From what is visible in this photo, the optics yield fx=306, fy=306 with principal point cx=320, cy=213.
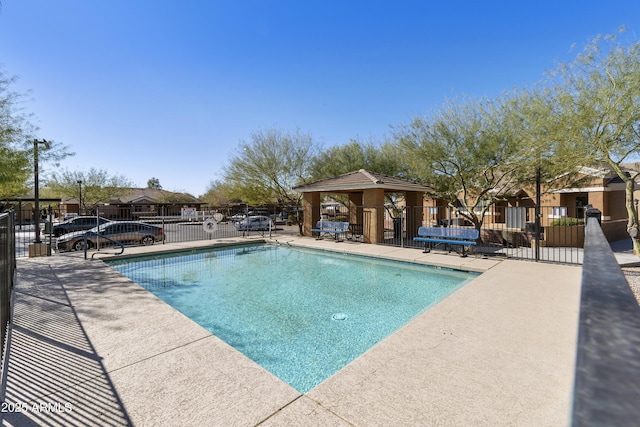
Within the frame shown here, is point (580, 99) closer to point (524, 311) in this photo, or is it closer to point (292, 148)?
point (524, 311)

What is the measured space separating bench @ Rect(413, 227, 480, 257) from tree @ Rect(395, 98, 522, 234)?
1.68 metres

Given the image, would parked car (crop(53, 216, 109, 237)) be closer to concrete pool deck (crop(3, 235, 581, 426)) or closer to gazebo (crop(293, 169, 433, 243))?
gazebo (crop(293, 169, 433, 243))

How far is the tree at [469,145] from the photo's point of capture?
38.3 feet

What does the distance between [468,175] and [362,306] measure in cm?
885

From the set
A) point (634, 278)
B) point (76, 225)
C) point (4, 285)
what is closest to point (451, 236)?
point (634, 278)

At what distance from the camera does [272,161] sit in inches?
917

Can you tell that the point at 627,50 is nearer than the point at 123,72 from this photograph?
Yes

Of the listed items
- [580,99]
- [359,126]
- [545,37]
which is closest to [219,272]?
[580,99]

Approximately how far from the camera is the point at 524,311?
5.40 m

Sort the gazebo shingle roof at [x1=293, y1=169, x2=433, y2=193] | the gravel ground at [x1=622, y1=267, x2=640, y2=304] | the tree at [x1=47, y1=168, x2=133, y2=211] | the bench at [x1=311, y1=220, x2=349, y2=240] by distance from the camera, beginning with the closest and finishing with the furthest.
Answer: the gravel ground at [x1=622, y1=267, x2=640, y2=304] < the gazebo shingle roof at [x1=293, y1=169, x2=433, y2=193] < the bench at [x1=311, y1=220, x2=349, y2=240] < the tree at [x1=47, y1=168, x2=133, y2=211]

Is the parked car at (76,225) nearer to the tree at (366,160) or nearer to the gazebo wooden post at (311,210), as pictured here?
the gazebo wooden post at (311,210)

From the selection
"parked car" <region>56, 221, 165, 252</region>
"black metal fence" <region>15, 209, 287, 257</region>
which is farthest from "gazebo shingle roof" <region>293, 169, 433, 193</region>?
"parked car" <region>56, 221, 165, 252</region>

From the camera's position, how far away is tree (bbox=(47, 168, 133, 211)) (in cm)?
3222

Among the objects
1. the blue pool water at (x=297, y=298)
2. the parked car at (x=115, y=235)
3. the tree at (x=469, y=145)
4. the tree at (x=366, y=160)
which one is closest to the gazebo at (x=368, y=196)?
the tree at (x=469, y=145)
